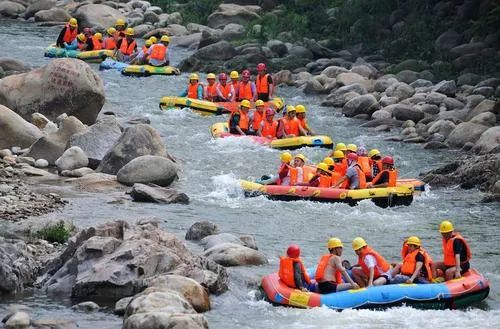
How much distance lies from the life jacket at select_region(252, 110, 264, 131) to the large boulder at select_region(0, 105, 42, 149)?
5.82 meters

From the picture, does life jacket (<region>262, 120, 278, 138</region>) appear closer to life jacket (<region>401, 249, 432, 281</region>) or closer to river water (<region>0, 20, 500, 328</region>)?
river water (<region>0, 20, 500, 328</region>)

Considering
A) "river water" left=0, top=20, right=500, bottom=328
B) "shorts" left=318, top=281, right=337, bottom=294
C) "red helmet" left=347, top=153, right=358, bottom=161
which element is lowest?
"river water" left=0, top=20, right=500, bottom=328

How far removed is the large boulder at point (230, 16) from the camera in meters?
47.3

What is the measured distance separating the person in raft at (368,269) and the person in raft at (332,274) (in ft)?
0.80

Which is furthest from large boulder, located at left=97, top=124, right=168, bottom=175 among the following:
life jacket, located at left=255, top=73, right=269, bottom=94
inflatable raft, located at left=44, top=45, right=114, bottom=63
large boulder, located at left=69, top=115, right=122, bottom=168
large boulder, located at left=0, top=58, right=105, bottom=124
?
inflatable raft, located at left=44, top=45, right=114, bottom=63

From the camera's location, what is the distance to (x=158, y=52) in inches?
1459

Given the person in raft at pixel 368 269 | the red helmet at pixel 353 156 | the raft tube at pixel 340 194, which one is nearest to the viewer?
the person in raft at pixel 368 269

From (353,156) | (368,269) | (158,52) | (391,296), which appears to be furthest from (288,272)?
(158,52)

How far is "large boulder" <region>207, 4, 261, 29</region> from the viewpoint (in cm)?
4734

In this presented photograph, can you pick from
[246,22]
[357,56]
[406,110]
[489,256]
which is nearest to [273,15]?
[246,22]

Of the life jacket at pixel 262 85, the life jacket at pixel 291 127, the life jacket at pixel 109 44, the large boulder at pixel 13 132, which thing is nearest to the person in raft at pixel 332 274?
the large boulder at pixel 13 132

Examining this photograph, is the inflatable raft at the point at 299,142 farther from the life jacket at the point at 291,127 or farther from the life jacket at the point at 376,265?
the life jacket at the point at 376,265

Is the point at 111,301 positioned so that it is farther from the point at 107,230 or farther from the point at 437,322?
the point at 437,322

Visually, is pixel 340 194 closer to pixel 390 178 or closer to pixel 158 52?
pixel 390 178
